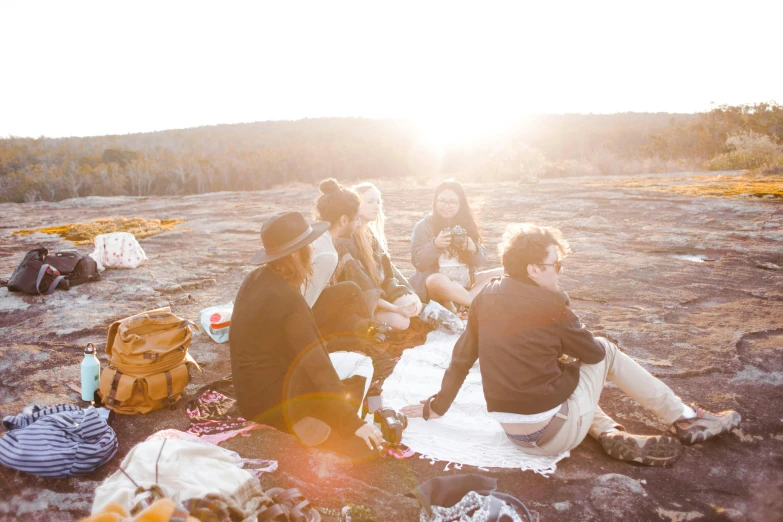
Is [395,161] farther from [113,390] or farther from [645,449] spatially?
[645,449]

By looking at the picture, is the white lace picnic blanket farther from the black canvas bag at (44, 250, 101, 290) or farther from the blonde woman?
the black canvas bag at (44, 250, 101, 290)

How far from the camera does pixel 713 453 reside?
2.59 m

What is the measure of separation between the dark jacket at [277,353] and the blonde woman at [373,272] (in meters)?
1.59

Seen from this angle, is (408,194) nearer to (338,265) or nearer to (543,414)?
(338,265)

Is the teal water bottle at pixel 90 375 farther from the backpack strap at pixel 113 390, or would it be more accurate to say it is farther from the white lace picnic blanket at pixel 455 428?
the white lace picnic blanket at pixel 455 428

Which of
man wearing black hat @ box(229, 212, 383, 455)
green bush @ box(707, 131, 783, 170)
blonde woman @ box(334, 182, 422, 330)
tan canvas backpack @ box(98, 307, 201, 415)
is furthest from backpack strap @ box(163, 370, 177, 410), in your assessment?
green bush @ box(707, 131, 783, 170)

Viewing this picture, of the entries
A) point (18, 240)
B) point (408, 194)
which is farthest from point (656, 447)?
point (408, 194)

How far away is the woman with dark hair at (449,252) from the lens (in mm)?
4695

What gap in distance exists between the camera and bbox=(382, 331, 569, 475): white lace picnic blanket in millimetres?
2668

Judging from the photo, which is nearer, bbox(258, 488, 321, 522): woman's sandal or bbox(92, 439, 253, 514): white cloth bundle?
bbox(92, 439, 253, 514): white cloth bundle

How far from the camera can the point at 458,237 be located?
4719 millimetres

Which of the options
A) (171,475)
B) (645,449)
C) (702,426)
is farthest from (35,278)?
(702,426)

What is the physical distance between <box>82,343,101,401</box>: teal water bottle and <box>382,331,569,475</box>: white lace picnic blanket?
6.11ft

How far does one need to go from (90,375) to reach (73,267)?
357 cm
